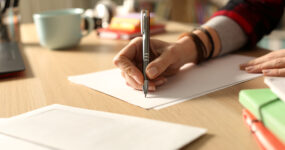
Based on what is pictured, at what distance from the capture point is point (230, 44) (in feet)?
2.64

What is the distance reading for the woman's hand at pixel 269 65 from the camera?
56 centimetres

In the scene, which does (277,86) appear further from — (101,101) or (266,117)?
(101,101)

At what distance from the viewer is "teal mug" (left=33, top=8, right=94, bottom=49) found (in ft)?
3.02

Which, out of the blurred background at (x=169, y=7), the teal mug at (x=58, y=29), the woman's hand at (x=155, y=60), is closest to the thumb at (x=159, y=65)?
the woman's hand at (x=155, y=60)

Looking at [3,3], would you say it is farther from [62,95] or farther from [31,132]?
[31,132]

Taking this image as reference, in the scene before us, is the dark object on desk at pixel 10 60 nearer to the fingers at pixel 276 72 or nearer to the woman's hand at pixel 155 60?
the woman's hand at pixel 155 60

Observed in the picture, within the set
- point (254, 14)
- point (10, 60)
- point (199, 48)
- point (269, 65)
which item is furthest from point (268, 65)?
point (10, 60)

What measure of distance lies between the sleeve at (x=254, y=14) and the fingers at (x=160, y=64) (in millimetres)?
298

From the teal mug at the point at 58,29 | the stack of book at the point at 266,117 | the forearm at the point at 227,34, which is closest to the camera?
the stack of book at the point at 266,117

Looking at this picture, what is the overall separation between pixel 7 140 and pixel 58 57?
53cm

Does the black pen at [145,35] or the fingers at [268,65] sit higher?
the black pen at [145,35]

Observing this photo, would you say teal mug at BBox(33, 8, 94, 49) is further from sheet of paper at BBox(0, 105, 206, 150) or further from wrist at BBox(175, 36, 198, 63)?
sheet of paper at BBox(0, 105, 206, 150)

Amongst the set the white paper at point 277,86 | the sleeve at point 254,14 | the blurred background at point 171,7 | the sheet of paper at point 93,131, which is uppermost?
the sleeve at point 254,14

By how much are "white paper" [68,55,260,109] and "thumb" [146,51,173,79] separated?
3 centimetres
